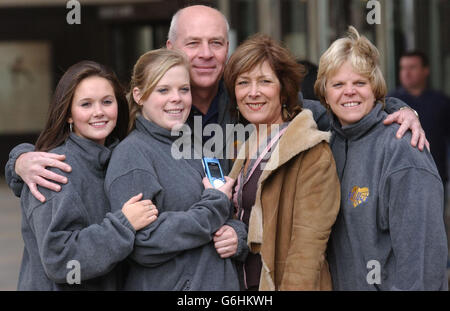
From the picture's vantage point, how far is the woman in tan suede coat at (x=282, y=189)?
102 inches

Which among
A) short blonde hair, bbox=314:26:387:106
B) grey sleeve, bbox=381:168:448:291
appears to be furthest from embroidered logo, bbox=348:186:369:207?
short blonde hair, bbox=314:26:387:106

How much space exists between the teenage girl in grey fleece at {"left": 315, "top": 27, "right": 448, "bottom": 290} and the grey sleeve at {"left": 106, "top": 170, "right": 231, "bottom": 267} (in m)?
0.55

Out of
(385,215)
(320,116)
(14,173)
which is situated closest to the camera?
(385,215)

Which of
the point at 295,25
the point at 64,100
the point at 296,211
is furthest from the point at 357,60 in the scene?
the point at 295,25

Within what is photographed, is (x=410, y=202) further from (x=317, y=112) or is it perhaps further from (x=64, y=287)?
(x=64, y=287)

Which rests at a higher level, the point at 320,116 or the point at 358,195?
the point at 320,116

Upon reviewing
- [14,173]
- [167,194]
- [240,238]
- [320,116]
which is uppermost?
[320,116]

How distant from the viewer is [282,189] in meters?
2.68

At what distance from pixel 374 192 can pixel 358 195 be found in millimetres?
82

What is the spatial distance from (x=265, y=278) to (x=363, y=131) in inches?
28.7

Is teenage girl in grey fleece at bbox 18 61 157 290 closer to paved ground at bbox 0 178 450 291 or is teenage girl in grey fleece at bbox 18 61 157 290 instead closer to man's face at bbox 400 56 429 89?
paved ground at bbox 0 178 450 291

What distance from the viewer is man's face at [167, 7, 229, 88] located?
338cm

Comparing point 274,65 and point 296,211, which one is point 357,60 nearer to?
point 274,65

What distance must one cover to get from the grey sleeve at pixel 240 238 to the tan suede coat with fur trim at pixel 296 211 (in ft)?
0.10
